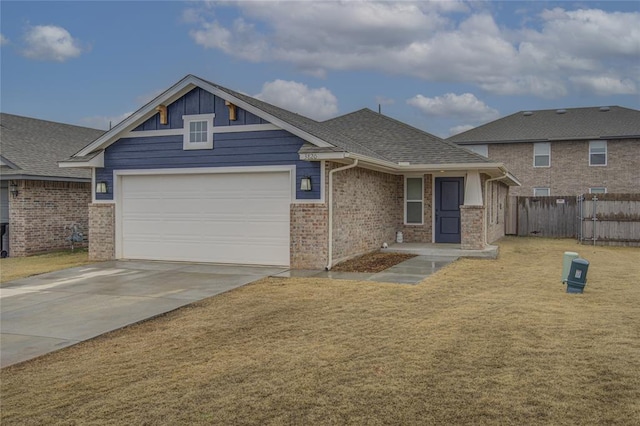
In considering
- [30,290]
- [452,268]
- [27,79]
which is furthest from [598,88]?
[30,290]

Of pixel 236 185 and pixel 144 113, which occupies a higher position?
pixel 144 113

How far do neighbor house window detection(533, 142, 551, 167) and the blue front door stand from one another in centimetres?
1428

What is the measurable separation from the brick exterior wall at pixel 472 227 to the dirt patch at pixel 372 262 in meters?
1.80

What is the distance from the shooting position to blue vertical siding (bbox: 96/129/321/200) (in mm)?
12188

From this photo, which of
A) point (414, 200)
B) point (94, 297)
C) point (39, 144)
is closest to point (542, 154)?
point (414, 200)

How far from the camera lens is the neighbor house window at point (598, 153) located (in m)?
27.7

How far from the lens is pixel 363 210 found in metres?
14.3

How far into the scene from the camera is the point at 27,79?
18.6 metres

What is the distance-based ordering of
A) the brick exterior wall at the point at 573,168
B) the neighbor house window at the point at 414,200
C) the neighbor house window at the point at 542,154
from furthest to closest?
1. the neighbor house window at the point at 542,154
2. the brick exterior wall at the point at 573,168
3. the neighbor house window at the point at 414,200

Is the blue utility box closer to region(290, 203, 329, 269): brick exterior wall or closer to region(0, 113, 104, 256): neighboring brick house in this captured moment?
region(290, 203, 329, 269): brick exterior wall

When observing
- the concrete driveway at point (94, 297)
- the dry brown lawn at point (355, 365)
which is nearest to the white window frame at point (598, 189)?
the dry brown lawn at point (355, 365)

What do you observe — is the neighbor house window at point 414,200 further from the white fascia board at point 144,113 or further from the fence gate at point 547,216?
the fence gate at point 547,216

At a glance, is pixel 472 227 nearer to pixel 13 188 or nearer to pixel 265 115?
pixel 265 115

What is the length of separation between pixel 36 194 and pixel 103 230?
178 inches
